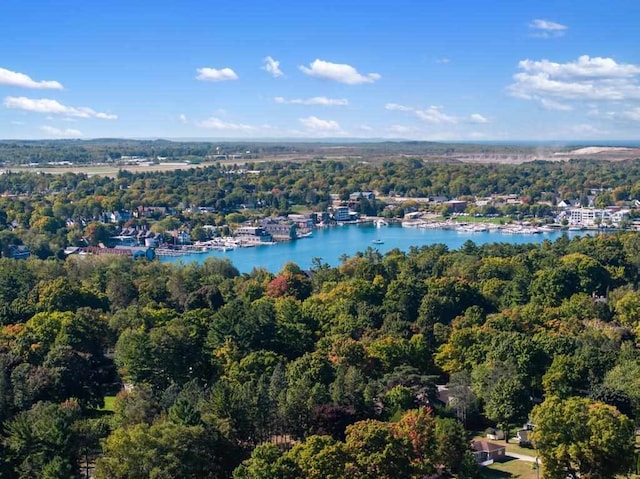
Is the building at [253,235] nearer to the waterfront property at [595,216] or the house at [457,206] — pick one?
the house at [457,206]

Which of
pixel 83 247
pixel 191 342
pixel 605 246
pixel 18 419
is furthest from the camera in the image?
pixel 83 247

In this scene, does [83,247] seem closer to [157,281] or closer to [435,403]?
[157,281]

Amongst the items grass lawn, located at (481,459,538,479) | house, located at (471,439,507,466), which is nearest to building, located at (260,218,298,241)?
house, located at (471,439,507,466)

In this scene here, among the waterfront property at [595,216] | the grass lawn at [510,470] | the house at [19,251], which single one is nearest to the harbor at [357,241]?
the waterfront property at [595,216]

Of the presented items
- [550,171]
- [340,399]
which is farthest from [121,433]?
[550,171]

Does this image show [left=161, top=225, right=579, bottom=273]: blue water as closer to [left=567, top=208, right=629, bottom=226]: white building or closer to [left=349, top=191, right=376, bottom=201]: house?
[left=567, top=208, right=629, bottom=226]: white building

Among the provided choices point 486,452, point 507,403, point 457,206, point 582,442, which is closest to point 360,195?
point 457,206
